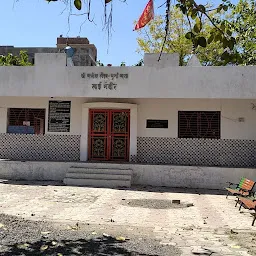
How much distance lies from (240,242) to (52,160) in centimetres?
894

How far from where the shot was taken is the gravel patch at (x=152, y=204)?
850cm

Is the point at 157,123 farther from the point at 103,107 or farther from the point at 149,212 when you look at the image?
the point at 149,212

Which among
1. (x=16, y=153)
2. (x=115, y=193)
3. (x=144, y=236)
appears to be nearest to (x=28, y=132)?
(x=16, y=153)

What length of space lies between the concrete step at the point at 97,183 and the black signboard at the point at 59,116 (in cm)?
256

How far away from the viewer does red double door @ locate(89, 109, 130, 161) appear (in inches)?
526

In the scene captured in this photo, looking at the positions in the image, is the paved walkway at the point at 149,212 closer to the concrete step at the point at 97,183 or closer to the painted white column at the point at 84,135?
the concrete step at the point at 97,183

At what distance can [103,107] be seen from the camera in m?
13.2

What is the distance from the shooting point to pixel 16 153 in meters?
13.8

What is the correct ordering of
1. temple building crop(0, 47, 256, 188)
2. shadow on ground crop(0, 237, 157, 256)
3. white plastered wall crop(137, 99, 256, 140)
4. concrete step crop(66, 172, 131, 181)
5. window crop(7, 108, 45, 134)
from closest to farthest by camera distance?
shadow on ground crop(0, 237, 157, 256), concrete step crop(66, 172, 131, 181), temple building crop(0, 47, 256, 188), white plastered wall crop(137, 99, 256, 140), window crop(7, 108, 45, 134)

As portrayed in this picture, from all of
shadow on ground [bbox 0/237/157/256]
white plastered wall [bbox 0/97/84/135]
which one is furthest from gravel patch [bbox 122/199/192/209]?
white plastered wall [bbox 0/97/84/135]

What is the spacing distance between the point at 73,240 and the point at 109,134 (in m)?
8.20

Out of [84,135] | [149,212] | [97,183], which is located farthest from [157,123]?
[149,212]

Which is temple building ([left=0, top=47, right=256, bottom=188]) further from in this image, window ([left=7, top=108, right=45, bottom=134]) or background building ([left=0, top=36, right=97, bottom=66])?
background building ([left=0, top=36, right=97, bottom=66])

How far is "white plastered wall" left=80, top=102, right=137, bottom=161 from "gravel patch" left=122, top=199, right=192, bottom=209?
13.2 ft
